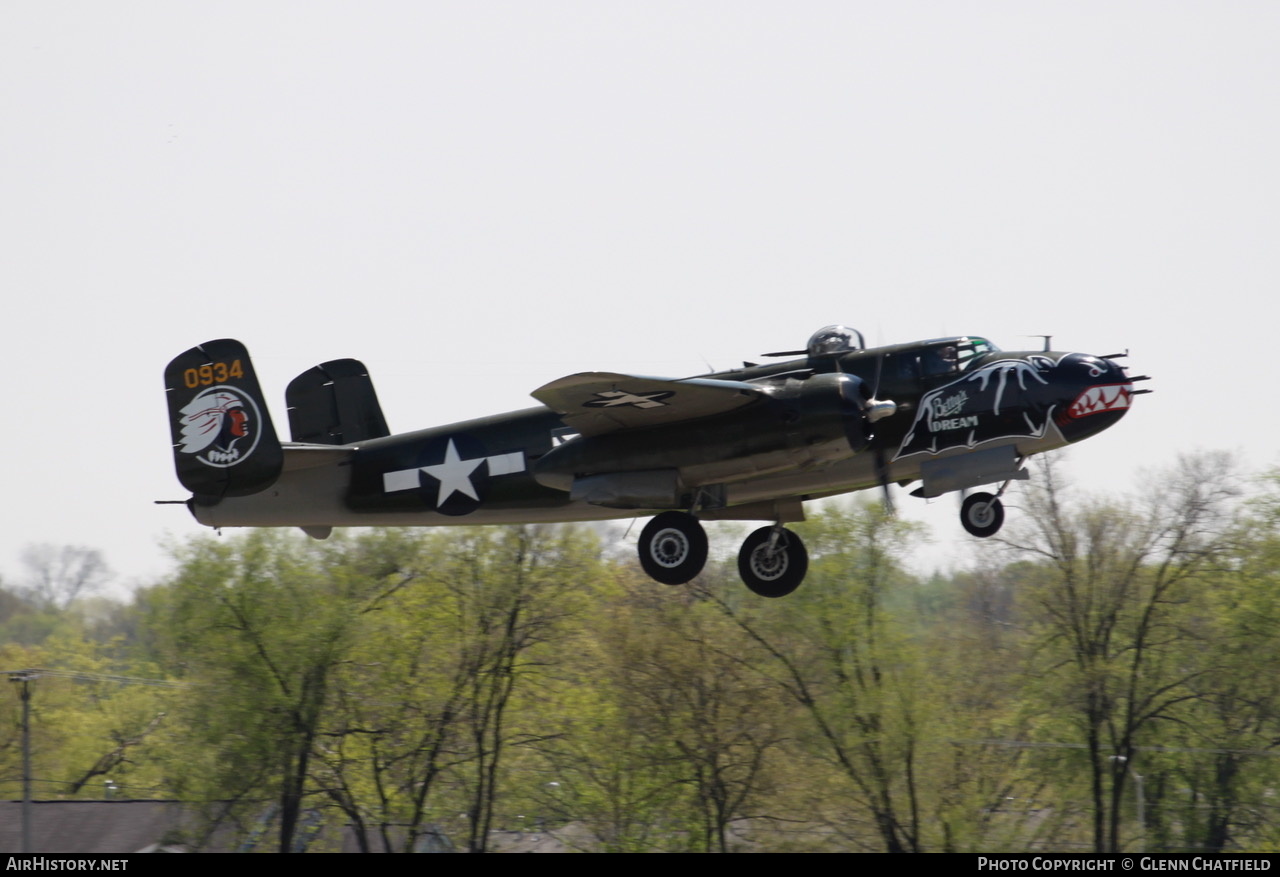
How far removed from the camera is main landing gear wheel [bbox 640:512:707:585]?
15.3 meters

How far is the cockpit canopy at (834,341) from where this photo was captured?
15.2 m

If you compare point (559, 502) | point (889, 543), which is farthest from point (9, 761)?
point (559, 502)

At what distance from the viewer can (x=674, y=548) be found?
15.4m

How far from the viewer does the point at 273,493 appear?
16547mm

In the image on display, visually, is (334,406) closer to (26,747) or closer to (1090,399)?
(1090,399)

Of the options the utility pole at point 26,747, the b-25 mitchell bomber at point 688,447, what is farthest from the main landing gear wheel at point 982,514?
the utility pole at point 26,747

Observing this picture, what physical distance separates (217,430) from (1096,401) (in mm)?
10388

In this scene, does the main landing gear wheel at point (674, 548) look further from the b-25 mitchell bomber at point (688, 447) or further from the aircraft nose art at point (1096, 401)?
the aircraft nose art at point (1096, 401)

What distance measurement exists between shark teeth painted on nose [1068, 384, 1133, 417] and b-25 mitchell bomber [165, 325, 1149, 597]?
0.05 feet

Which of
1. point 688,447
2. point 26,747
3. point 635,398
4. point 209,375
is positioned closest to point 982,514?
point 688,447

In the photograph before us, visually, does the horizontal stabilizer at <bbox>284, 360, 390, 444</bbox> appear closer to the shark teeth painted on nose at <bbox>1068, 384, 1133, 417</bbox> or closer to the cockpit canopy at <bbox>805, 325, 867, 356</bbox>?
the cockpit canopy at <bbox>805, 325, 867, 356</bbox>

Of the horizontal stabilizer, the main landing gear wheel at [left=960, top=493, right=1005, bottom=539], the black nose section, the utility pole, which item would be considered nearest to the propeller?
the main landing gear wheel at [left=960, top=493, right=1005, bottom=539]

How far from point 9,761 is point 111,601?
4813 cm

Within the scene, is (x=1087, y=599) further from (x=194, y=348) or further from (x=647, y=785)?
(x=194, y=348)
